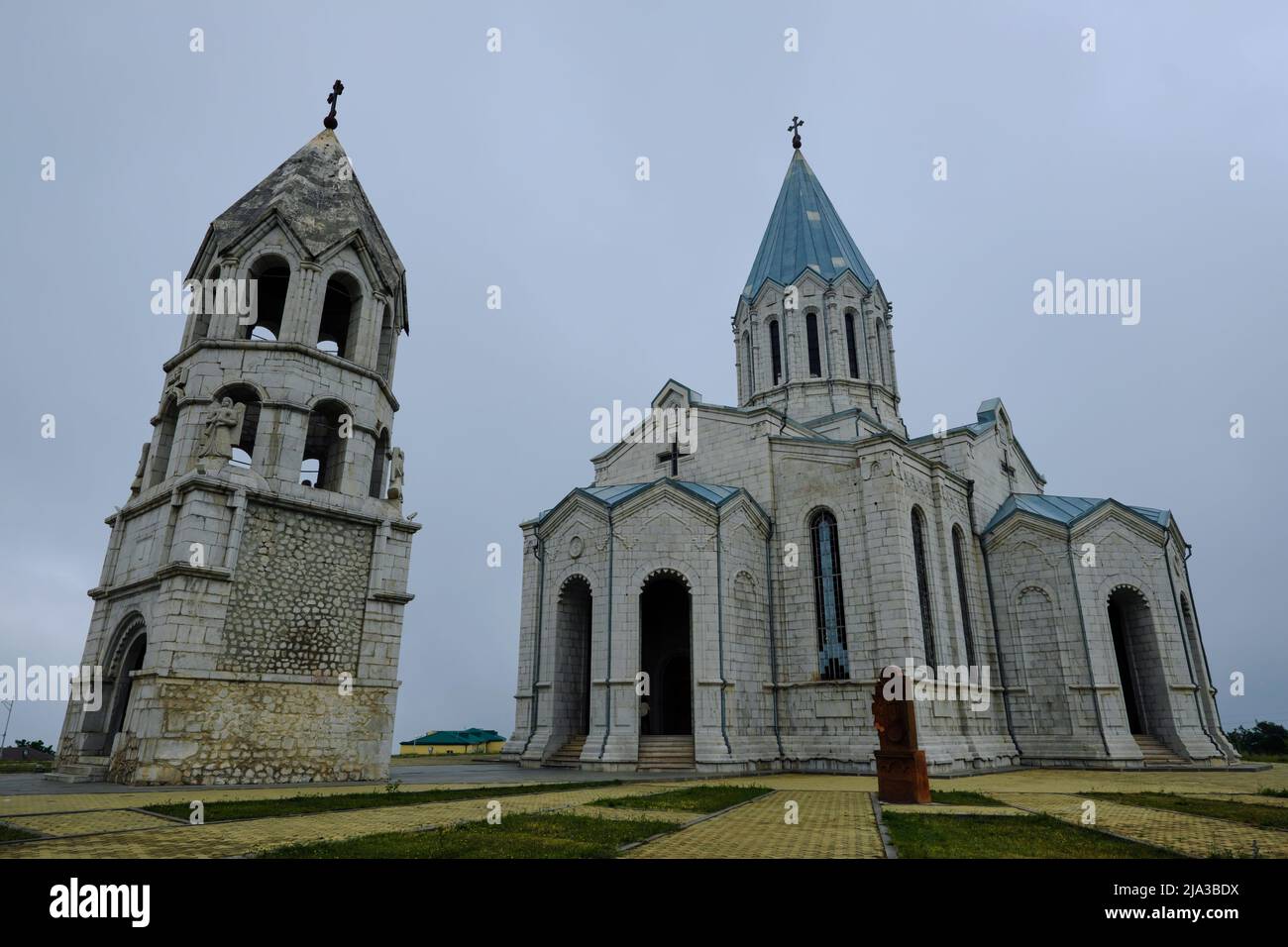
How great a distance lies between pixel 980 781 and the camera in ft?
56.9

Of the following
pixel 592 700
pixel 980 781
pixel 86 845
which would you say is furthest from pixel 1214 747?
pixel 86 845

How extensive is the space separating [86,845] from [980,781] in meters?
17.5

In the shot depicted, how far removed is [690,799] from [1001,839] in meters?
5.08

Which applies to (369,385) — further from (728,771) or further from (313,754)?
(728,771)

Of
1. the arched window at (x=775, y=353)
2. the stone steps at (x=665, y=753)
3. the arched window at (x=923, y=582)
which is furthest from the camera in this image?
the arched window at (x=775, y=353)

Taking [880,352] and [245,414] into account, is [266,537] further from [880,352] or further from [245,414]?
[880,352]

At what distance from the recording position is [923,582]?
2219cm

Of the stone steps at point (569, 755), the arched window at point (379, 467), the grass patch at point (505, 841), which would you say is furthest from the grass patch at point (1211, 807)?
the arched window at point (379, 467)

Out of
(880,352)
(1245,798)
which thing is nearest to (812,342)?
(880,352)

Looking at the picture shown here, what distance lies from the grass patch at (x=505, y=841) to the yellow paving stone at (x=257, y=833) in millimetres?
428

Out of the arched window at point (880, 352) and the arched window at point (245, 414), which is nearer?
the arched window at point (245, 414)

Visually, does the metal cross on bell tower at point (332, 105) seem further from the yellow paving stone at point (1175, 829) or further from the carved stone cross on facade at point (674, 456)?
the yellow paving stone at point (1175, 829)

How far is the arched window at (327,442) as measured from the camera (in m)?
16.2

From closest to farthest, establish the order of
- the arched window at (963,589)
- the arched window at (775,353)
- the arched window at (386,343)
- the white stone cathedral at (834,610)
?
1. the arched window at (386,343)
2. the white stone cathedral at (834,610)
3. the arched window at (963,589)
4. the arched window at (775,353)
